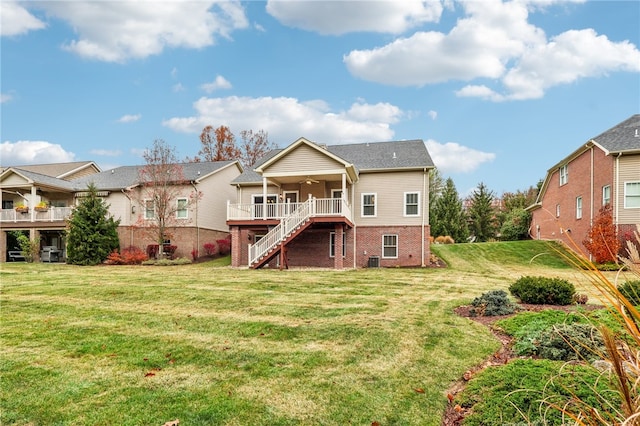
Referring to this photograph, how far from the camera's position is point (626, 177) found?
19.2 metres

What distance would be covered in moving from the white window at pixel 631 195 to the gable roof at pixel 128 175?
2413cm

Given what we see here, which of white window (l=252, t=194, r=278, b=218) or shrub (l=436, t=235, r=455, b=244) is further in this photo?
shrub (l=436, t=235, r=455, b=244)

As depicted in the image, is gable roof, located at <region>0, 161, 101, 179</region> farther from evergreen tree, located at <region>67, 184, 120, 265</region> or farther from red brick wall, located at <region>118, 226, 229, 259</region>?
evergreen tree, located at <region>67, 184, 120, 265</region>

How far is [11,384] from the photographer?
470cm

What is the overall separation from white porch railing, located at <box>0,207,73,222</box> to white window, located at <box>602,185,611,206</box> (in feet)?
105

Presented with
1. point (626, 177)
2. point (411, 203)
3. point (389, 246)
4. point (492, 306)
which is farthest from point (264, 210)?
point (626, 177)

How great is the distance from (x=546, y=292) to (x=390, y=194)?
12523 millimetres

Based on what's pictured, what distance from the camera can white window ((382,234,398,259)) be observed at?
824 inches

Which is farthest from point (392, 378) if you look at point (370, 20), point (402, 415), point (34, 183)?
point (34, 183)

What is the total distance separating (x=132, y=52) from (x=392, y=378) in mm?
16517

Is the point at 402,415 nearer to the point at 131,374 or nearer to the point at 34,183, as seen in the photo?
the point at 131,374

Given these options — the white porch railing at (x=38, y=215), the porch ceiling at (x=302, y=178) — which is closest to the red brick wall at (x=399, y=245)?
the porch ceiling at (x=302, y=178)

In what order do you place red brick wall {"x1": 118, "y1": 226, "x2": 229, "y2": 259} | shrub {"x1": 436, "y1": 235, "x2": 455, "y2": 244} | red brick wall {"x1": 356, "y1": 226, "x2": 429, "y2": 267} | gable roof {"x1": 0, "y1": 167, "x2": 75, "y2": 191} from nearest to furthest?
red brick wall {"x1": 356, "y1": 226, "x2": 429, "y2": 267} < red brick wall {"x1": 118, "y1": 226, "x2": 229, "y2": 259} < gable roof {"x1": 0, "y1": 167, "x2": 75, "y2": 191} < shrub {"x1": 436, "y1": 235, "x2": 455, "y2": 244}

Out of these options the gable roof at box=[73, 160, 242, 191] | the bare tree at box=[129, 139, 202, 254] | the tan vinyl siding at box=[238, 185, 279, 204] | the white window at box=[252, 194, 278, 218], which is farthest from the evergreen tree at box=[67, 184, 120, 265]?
the white window at box=[252, 194, 278, 218]
